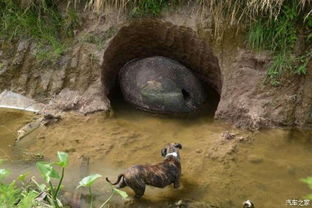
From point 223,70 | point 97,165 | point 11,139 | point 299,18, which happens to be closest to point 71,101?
point 11,139

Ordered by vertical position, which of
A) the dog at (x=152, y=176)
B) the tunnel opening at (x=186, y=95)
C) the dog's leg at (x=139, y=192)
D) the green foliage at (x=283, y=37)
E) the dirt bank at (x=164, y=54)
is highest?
the green foliage at (x=283, y=37)

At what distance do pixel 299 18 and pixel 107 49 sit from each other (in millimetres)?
2541

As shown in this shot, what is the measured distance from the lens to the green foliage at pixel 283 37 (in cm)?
595

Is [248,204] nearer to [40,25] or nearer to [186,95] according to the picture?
[186,95]

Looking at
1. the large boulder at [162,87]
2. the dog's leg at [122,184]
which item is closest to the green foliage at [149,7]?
the large boulder at [162,87]

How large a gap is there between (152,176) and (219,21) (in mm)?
2520

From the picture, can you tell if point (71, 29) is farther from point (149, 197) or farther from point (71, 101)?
point (149, 197)

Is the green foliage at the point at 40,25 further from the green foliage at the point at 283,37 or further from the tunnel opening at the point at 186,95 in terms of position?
the green foliage at the point at 283,37

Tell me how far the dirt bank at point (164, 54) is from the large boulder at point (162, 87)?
24cm

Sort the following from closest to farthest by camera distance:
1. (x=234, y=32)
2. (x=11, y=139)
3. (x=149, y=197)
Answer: (x=149, y=197) → (x=11, y=139) → (x=234, y=32)

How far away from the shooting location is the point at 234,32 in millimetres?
6277

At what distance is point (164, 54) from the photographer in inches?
282

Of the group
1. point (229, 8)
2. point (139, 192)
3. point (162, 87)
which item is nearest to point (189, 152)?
point (139, 192)

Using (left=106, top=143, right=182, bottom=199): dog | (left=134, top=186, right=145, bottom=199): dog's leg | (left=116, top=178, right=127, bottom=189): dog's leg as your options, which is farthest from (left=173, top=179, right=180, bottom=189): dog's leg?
(left=116, top=178, right=127, bottom=189): dog's leg
